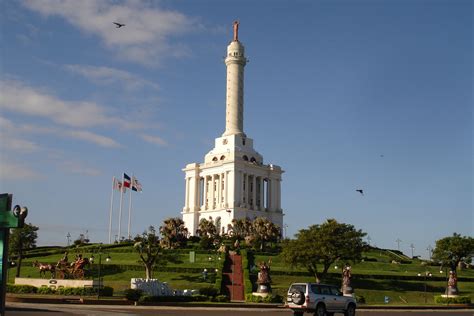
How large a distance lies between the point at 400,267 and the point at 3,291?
71.9m

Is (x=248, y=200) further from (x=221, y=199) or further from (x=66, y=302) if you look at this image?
(x=66, y=302)

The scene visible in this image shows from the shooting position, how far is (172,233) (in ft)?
313

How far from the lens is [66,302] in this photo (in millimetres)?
39000

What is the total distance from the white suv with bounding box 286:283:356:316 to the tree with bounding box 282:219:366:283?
104 feet

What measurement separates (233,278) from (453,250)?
28.3 meters

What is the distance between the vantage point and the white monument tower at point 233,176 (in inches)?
4729

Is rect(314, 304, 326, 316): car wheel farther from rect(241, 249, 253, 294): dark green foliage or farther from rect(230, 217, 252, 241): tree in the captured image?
rect(230, 217, 252, 241): tree

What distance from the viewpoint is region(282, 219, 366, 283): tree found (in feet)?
209

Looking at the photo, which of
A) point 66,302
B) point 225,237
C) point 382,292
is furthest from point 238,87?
point 66,302

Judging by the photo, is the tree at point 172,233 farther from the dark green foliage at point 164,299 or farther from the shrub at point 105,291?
the dark green foliage at point 164,299

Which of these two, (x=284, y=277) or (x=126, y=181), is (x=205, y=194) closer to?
(x=126, y=181)

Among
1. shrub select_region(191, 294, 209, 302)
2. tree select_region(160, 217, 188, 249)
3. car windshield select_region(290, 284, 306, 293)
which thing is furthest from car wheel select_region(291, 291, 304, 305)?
tree select_region(160, 217, 188, 249)

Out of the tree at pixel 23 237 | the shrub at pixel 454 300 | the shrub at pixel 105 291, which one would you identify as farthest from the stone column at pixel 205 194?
the shrub at pixel 105 291

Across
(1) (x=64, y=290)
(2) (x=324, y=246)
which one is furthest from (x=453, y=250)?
(1) (x=64, y=290)
